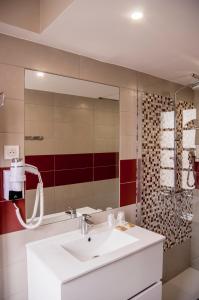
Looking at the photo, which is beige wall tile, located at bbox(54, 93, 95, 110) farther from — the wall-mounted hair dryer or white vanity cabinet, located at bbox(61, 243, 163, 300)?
white vanity cabinet, located at bbox(61, 243, 163, 300)

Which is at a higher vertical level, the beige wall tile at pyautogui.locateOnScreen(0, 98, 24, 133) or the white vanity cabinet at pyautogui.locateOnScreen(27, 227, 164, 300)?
the beige wall tile at pyautogui.locateOnScreen(0, 98, 24, 133)

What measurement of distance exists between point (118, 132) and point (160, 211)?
992mm

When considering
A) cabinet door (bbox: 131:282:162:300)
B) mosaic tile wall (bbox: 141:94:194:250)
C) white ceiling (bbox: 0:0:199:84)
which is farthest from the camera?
mosaic tile wall (bbox: 141:94:194:250)

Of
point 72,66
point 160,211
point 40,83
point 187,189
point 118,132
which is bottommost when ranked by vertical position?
point 160,211

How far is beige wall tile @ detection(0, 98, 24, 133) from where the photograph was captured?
4.64 feet

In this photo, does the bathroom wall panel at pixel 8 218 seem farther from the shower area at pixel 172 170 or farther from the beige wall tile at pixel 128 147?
the shower area at pixel 172 170

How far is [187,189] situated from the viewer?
2.63 meters

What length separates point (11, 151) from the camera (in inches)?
56.8

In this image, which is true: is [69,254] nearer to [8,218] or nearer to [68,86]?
[8,218]

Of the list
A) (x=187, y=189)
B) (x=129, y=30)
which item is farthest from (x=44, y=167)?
(x=187, y=189)

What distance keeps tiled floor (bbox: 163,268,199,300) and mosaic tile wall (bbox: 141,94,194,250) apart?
1.35 ft

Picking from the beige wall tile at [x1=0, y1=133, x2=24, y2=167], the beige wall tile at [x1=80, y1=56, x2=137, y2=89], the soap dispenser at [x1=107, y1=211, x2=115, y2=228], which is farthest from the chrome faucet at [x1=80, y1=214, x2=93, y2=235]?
the beige wall tile at [x1=80, y1=56, x2=137, y2=89]

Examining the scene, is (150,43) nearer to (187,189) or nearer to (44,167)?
(44,167)

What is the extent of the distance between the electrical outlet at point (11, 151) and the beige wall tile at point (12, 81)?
316 millimetres
